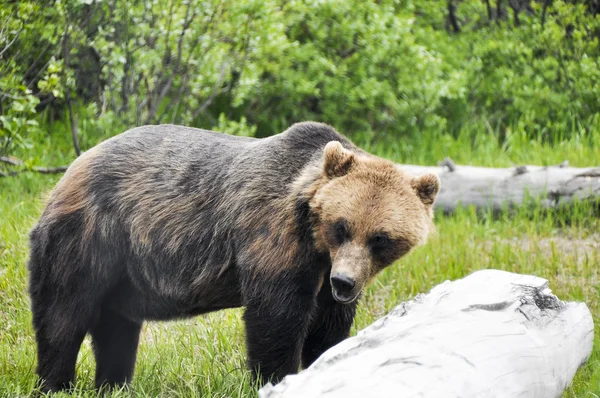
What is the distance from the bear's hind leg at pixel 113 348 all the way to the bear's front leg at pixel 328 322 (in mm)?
1122

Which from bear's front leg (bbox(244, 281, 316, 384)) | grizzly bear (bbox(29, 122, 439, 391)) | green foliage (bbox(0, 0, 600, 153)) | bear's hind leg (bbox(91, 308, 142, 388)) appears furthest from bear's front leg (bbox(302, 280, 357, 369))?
green foliage (bbox(0, 0, 600, 153))

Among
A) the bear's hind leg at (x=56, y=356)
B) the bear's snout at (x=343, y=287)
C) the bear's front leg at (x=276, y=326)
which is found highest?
the bear's snout at (x=343, y=287)

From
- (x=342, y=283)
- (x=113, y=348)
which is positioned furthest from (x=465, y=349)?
(x=113, y=348)

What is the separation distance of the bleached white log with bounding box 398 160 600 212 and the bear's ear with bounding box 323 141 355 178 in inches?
154

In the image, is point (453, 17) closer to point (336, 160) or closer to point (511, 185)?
point (511, 185)

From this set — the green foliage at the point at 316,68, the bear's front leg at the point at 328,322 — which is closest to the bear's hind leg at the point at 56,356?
the bear's front leg at the point at 328,322

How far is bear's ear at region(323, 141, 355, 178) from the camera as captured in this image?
4379 millimetres

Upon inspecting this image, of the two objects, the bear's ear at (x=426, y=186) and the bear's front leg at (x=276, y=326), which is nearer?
the bear's front leg at (x=276, y=326)

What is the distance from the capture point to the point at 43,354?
4887mm

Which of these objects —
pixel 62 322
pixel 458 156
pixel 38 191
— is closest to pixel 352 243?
pixel 62 322

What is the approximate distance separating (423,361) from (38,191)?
18.1ft

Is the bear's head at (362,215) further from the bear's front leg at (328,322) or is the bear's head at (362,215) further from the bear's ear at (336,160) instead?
the bear's front leg at (328,322)

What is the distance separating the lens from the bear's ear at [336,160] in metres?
4.38

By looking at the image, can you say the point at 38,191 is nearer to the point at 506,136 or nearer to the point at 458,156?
the point at 458,156
